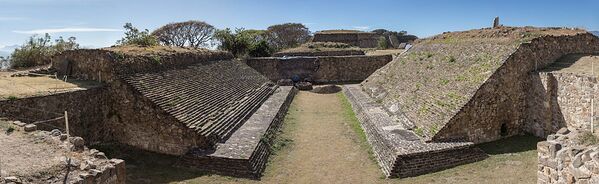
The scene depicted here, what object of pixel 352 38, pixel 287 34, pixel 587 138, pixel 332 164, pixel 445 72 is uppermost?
pixel 287 34

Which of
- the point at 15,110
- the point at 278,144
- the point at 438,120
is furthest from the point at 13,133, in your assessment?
the point at 438,120

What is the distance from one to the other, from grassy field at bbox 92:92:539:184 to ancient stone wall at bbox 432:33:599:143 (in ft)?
1.44

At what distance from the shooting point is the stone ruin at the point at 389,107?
10.4 metres

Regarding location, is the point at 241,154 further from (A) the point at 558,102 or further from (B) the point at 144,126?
(A) the point at 558,102

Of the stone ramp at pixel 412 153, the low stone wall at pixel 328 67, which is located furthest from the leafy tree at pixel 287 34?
the stone ramp at pixel 412 153

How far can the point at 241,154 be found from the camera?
10258mm

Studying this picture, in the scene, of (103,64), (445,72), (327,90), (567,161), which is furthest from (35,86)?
(327,90)

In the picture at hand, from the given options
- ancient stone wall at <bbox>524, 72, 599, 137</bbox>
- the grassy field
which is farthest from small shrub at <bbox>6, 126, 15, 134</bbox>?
ancient stone wall at <bbox>524, 72, 599, 137</bbox>

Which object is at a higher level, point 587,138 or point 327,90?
point 587,138

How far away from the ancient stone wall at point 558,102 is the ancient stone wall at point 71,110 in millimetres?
11589

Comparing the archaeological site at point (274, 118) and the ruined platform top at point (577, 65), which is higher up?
the ruined platform top at point (577, 65)

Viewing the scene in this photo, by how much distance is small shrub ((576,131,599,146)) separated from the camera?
6.17 metres

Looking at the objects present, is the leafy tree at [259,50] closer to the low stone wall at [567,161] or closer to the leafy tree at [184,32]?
the leafy tree at [184,32]

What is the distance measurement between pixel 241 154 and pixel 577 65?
9.73m
